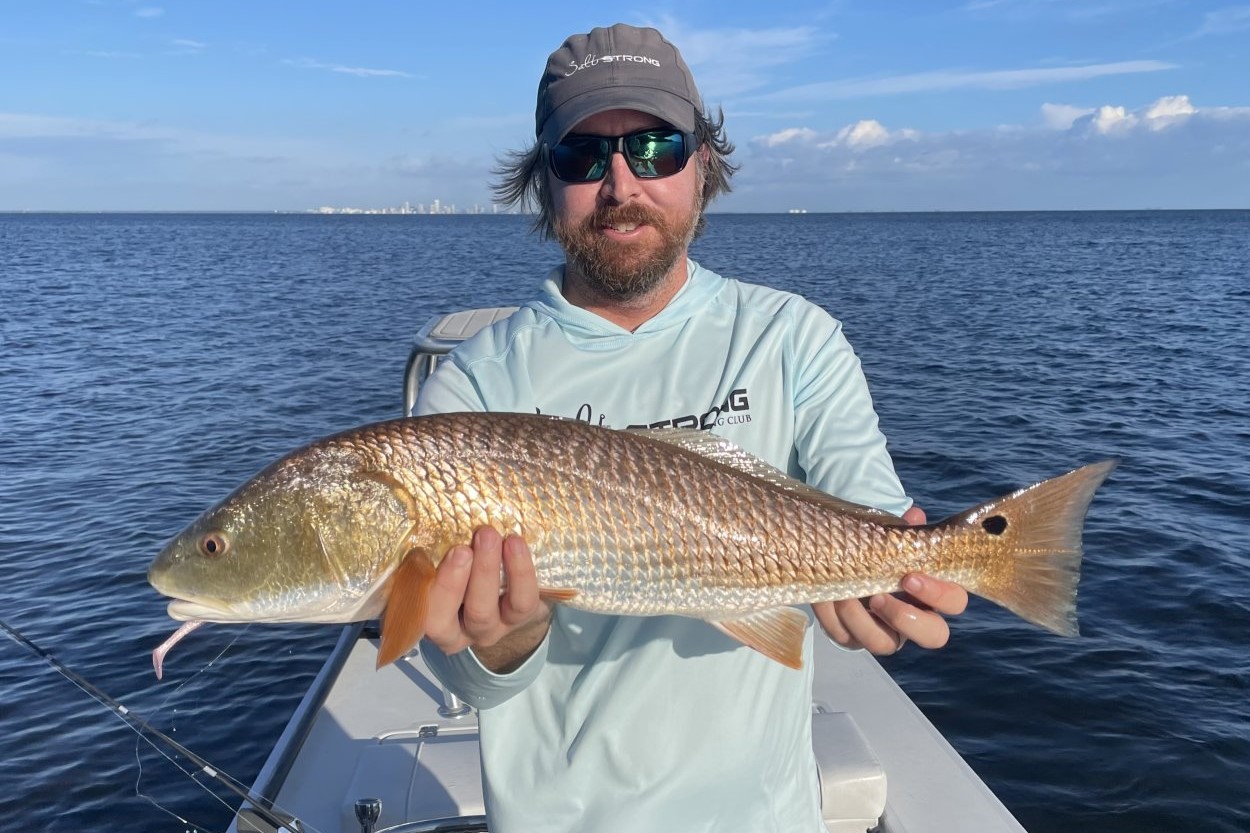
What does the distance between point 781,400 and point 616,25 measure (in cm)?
154

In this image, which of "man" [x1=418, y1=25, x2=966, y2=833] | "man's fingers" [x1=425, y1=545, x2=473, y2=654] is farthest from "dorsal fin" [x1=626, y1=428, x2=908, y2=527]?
"man's fingers" [x1=425, y1=545, x2=473, y2=654]

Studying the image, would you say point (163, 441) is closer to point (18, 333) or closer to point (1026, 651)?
point (1026, 651)

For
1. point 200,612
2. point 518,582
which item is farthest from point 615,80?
point 200,612

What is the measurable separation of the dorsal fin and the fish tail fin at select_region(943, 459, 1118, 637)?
283 millimetres

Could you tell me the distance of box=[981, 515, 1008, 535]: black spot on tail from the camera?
3049mm

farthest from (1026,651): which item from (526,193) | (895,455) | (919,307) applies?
(919,307)

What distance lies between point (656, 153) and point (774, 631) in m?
1.75

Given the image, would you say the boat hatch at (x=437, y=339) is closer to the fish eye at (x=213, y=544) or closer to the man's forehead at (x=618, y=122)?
the man's forehead at (x=618, y=122)

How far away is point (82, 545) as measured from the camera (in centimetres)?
1323

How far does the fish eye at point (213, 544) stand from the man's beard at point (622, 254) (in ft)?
5.08

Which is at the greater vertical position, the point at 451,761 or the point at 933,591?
the point at 933,591

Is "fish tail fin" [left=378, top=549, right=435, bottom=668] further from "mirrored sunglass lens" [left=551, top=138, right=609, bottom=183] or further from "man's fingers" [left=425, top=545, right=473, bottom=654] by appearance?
"mirrored sunglass lens" [left=551, top=138, right=609, bottom=183]

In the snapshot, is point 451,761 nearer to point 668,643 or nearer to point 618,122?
point 668,643

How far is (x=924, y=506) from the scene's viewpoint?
14.1m
